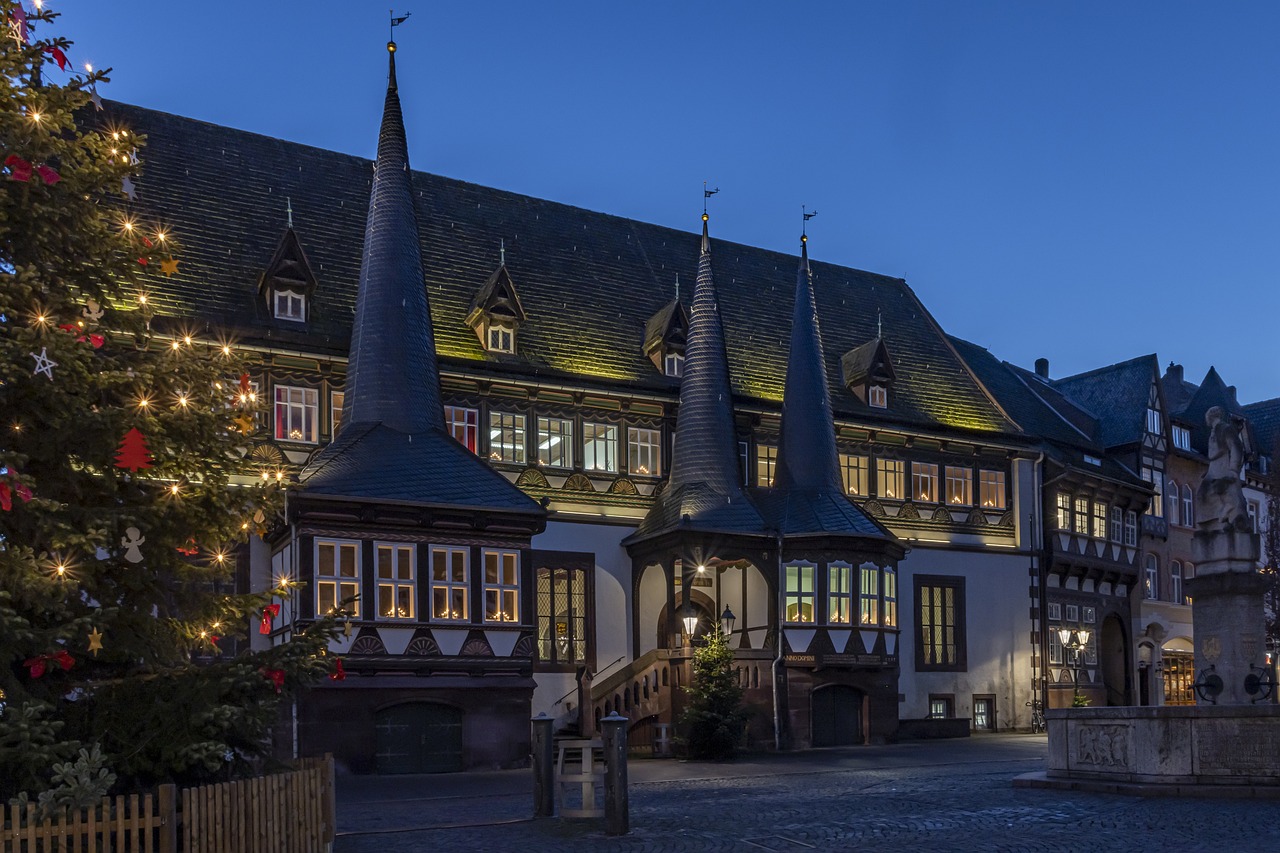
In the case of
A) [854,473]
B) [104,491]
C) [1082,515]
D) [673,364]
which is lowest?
[104,491]

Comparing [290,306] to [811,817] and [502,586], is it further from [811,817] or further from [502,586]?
[811,817]

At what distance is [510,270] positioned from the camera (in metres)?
35.5

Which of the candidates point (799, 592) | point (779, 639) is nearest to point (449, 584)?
point (779, 639)

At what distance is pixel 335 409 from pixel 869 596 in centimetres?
1272

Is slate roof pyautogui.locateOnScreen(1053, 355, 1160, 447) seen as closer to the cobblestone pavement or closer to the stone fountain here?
the cobblestone pavement

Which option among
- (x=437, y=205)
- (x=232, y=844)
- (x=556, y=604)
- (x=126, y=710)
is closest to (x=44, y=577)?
(x=126, y=710)

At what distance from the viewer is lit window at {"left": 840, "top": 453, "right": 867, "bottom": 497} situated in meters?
37.2

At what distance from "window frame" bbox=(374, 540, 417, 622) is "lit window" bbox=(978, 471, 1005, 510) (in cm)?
1845

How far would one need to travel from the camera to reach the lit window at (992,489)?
4000cm

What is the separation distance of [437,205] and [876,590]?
1425cm

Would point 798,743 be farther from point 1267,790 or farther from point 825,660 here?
point 1267,790

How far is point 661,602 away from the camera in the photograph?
33500 mm

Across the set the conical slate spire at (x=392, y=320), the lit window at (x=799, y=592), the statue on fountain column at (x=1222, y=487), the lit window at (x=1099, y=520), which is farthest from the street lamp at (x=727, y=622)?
the lit window at (x=1099, y=520)

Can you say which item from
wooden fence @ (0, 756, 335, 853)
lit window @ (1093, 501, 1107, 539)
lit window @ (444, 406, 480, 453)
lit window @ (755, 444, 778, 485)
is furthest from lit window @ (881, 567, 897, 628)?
wooden fence @ (0, 756, 335, 853)
